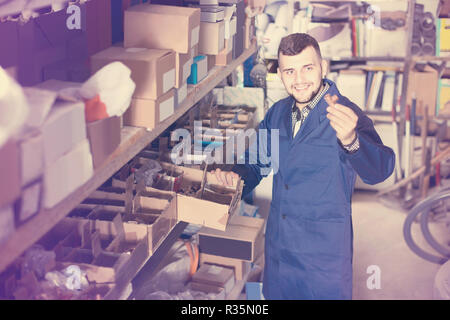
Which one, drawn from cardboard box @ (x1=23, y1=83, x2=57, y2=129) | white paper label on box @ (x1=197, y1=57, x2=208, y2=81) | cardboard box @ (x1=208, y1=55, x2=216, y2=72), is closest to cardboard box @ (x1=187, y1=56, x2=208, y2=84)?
white paper label on box @ (x1=197, y1=57, x2=208, y2=81)

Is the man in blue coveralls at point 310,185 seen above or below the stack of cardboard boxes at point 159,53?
below

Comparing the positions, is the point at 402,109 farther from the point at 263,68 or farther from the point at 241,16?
the point at 241,16

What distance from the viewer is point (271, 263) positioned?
252 cm

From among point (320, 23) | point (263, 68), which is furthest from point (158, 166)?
point (320, 23)

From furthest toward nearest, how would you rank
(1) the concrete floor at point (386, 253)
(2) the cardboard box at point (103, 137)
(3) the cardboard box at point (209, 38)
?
(1) the concrete floor at point (386, 253), (3) the cardboard box at point (209, 38), (2) the cardboard box at point (103, 137)

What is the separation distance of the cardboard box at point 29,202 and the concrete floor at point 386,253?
2549 mm

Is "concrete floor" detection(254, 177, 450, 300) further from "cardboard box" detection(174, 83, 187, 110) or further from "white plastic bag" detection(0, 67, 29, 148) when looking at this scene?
"white plastic bag" detection(0, 67, 29, 148)

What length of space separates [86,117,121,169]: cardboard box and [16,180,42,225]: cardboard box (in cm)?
28

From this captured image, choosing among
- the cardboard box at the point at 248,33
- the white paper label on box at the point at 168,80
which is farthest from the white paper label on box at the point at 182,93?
the cardboard box at the point at 248,33

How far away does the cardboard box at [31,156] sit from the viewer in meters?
1.19

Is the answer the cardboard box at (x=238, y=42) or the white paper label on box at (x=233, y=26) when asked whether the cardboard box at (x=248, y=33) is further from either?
the white paper label on box at (x=233, y=26)

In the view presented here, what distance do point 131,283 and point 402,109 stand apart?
3.33 m

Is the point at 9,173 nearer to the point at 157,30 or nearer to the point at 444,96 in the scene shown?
the point at 157,30

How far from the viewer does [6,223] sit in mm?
1168
